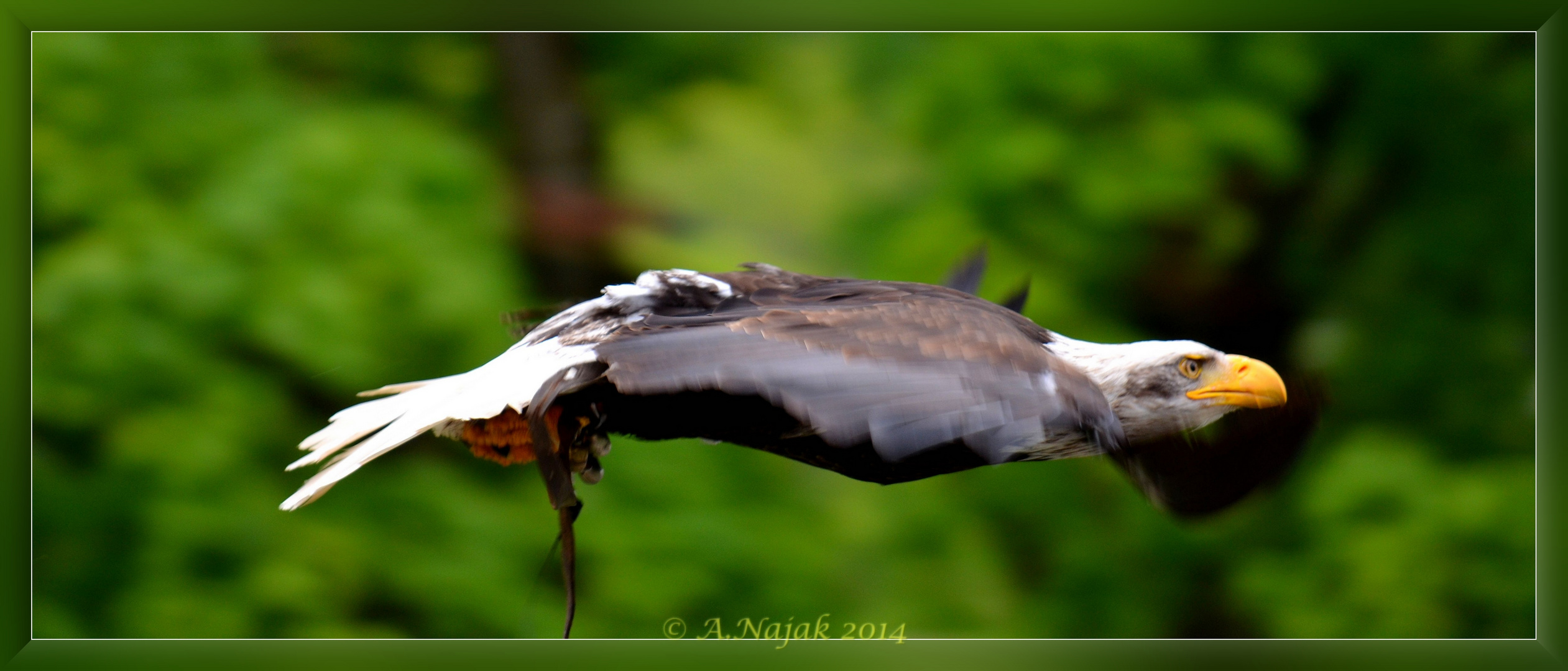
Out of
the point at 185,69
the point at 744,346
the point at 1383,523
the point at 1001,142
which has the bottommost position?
the point at 1383,523

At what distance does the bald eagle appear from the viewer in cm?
167

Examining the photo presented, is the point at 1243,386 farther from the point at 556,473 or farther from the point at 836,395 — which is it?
the point at 556,473

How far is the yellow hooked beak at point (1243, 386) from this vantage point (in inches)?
89.3

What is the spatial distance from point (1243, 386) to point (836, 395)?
1.05m

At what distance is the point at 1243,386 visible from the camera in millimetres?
2277

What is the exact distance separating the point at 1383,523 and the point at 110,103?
18.5 ft

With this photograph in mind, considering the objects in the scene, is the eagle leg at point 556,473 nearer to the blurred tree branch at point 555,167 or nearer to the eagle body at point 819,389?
the eagle body at point 819,389

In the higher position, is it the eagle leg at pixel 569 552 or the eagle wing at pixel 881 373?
the eagle wing at pixel 881 373

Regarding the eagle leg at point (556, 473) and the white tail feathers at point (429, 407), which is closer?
the eagle leg at point (556, 473)

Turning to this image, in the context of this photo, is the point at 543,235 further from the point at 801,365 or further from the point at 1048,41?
the point at 801,365

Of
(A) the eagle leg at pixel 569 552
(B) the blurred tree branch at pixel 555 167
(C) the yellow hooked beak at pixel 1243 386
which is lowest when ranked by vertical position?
(A) the eagle leg at pixel 569 552

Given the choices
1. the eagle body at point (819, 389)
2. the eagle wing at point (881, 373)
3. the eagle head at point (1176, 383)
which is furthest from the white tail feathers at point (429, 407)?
the eagle head at point (1176, 383)

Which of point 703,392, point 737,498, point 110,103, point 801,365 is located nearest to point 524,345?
point 703,392

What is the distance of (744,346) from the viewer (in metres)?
1.78
